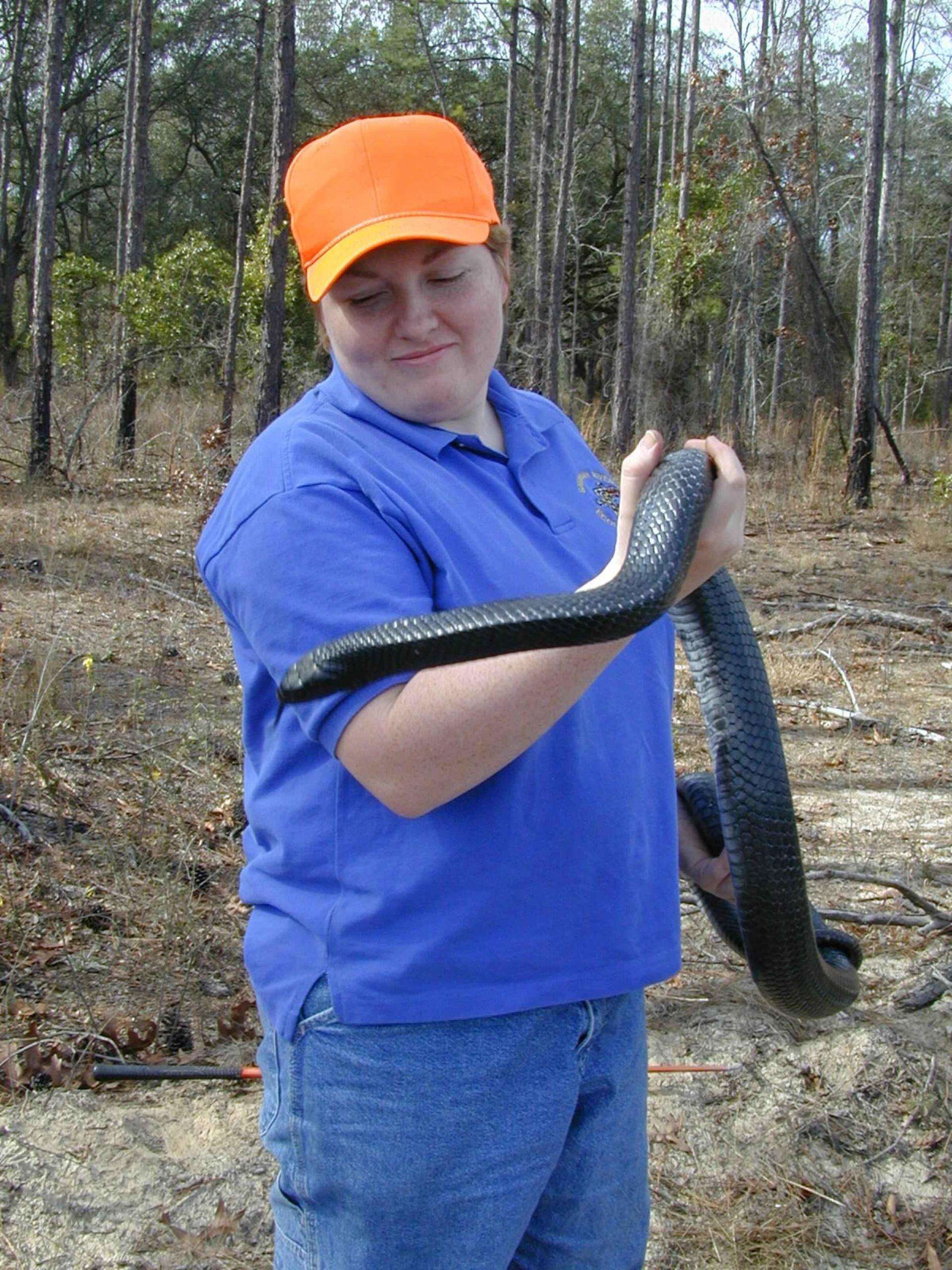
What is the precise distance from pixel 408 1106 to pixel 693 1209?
4.92 ft

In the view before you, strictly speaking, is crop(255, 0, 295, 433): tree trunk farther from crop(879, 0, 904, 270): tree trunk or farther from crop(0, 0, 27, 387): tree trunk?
crop(0, 0, 27, 387): tree trunk

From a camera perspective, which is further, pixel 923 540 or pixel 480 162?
pixel 923 540

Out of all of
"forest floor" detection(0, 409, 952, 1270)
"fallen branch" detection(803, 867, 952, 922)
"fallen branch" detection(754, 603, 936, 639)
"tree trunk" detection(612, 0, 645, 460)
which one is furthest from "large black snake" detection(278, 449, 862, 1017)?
"tree trunk" detection(612, 0, 645, 460)

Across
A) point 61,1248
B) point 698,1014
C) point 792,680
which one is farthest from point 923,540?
point 61,1248

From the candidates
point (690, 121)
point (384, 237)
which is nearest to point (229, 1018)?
point (384, 237)

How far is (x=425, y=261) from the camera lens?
4.56 feet

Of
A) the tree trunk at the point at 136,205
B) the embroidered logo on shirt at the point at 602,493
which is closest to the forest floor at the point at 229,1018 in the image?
the embroidered logo on shirt at the point at 602,493

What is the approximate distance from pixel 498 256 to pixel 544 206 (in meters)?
19.6

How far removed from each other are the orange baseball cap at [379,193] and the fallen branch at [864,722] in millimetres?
4524

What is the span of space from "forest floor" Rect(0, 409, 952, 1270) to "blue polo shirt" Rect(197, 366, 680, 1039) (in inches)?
53.2

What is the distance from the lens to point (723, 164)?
22750 millimetres

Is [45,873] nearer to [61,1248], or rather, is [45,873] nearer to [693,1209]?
[61,1248]

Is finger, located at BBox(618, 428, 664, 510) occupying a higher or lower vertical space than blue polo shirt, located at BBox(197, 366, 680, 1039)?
higher

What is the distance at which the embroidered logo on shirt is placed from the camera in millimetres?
1563
